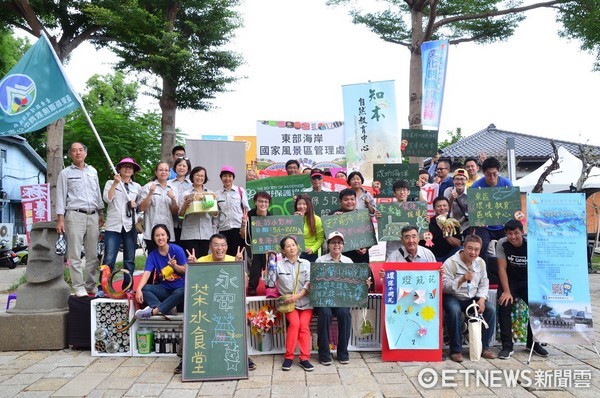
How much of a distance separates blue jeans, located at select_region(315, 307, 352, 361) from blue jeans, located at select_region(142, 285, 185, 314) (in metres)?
1.43

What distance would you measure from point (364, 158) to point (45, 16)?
8.42 meters

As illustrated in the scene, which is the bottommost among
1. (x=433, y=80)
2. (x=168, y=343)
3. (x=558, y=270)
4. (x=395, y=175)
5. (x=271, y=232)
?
(x=168, y=343)

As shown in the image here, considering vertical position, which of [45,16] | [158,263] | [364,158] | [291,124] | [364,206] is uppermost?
[45,16]

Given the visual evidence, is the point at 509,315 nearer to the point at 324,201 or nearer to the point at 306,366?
the point at 306,366

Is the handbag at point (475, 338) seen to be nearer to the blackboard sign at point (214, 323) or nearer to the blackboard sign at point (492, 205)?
the blackboard sign at point (492, 205)

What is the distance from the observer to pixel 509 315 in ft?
16.8

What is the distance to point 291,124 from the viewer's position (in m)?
9.05

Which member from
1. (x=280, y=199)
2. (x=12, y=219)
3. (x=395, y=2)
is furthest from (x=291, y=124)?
(x=12, y=219)

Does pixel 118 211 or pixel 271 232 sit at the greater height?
pixel 118 211

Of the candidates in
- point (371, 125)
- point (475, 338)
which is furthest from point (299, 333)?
point (371, 125)

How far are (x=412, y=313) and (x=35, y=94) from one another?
196 inches

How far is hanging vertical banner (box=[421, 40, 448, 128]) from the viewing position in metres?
9.38

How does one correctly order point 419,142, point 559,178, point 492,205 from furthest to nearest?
point 559,178, point 419,142, point 492,205

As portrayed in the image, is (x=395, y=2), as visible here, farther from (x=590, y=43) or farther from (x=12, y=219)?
(x=12, y=219)
